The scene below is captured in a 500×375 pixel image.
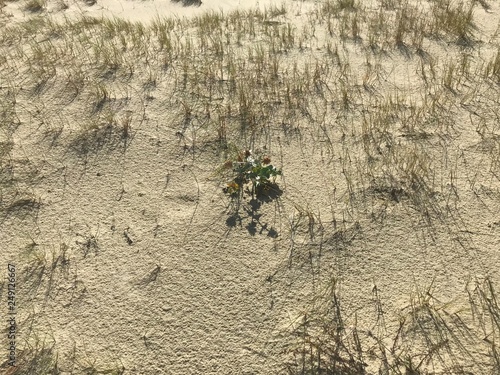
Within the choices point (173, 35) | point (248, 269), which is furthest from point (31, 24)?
point (248, 269)

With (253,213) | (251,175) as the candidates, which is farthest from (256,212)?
(251,175)

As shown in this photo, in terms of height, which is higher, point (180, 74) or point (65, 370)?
point (180, 74)

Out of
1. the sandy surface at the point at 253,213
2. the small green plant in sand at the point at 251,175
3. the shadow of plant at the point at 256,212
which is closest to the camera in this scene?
the sandy surface at the point at 253,213

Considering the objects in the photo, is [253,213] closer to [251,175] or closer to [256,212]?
[256,212]

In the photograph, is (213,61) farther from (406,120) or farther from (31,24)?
(31,24)

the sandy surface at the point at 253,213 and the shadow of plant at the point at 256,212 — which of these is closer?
the sandy surface at the point at 253,213

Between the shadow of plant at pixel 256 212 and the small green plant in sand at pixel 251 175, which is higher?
the small green plant in sand at pixel 251 175
